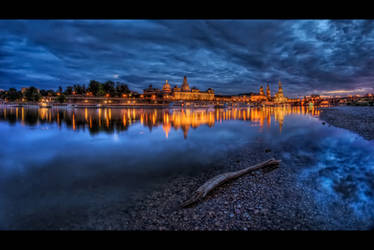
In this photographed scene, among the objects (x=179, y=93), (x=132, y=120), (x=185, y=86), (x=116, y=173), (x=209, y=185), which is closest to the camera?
(x=209, y=185)

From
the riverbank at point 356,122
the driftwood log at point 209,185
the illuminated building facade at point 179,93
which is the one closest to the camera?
the driftwood log at point 209,185

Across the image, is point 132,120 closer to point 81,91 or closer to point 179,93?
point 81,91

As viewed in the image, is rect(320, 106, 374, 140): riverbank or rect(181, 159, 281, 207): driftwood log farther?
rect(320, 106, 374, 140): riverbank

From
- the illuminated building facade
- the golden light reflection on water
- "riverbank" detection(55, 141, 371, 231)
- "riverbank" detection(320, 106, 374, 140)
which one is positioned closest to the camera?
"riverbank" detection(55, 141, 371, 231)

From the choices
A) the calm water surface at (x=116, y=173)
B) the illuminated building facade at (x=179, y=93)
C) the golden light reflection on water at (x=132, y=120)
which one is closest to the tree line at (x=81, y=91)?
the illuminated building facade at (x=179, y=93)

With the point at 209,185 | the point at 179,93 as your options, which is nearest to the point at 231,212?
the point at 209,185

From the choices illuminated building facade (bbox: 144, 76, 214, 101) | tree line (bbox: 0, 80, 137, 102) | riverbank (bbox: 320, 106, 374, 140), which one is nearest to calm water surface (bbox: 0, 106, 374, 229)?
riverbank (bbox: 320, 106, 374, 140)

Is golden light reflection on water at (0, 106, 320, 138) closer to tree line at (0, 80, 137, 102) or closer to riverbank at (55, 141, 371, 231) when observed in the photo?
riverbank at (55, 141, 371, 231)

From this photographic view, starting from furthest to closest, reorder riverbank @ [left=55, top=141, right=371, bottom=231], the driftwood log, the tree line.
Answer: the tree line, the driftwood log, riverbank @ [left=55, top=141, right=371, bottom=231]

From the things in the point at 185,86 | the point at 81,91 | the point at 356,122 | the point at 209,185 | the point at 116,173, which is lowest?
the point at 116,173

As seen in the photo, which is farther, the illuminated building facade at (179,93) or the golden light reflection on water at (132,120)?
the illuminated building facade at (179,93)

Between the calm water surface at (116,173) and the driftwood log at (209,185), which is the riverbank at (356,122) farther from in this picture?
the driftwood log at (209,185)
